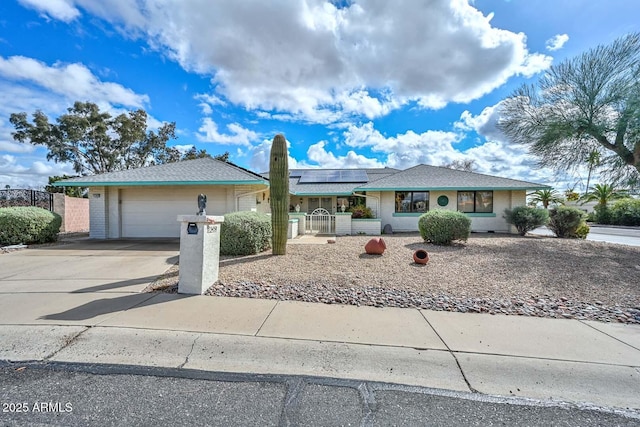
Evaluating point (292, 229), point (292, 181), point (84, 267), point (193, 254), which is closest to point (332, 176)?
point (292, 181)

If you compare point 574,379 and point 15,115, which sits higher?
point 15,115

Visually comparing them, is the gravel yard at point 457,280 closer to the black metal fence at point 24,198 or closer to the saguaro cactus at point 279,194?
the saguaro cactus at point 279,194

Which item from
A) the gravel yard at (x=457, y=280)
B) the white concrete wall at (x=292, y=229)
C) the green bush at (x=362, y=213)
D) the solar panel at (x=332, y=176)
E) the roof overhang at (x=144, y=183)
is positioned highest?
the solar panel at (x=332, y=176)

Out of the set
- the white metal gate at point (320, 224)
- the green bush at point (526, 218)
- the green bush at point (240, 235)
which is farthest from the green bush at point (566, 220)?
the green bush at point (240, 235)

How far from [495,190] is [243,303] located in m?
15.8

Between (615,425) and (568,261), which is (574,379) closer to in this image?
(615,425)

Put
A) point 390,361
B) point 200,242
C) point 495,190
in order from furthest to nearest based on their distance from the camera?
point 495,190 → point 200,242 → point 390,361

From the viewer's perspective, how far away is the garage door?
13.3 metres

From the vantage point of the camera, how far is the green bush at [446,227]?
1007cm

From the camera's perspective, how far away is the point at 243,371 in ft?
9.71

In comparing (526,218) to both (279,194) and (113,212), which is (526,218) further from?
(113,212)

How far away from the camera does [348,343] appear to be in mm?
3504

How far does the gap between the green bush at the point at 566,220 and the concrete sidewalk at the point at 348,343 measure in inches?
443

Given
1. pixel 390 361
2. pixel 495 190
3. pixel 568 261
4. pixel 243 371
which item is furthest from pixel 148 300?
pixel 495 190
